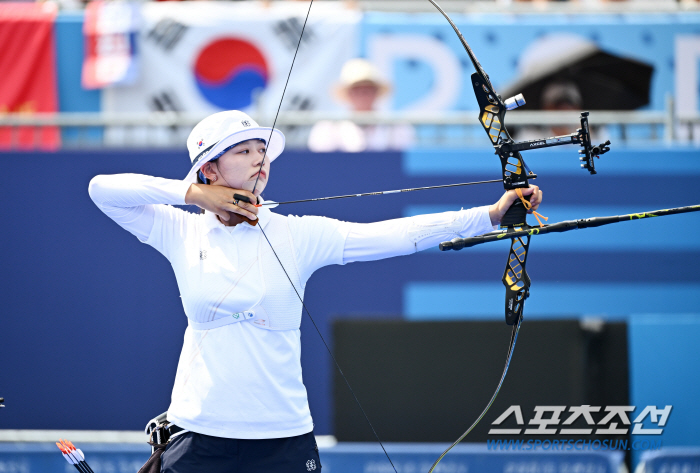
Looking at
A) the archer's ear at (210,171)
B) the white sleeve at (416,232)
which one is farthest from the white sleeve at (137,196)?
the white sleeve at (416,232)

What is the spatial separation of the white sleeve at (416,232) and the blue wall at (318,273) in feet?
5.84

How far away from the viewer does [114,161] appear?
3.90 meters

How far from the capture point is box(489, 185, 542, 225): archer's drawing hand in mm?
1944

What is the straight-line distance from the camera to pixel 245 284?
1.98m

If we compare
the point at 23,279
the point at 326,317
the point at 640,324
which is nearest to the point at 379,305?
the point at 326,317

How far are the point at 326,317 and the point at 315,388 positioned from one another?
0.37 m

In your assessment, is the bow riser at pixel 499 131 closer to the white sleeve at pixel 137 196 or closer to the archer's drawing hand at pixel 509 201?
the archer's drawing hand at pixel 509 201

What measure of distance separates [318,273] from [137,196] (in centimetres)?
185

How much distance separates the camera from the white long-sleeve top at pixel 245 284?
1.92 metres

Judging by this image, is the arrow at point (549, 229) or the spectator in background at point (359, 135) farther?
the spectator in background at point (359, 135)

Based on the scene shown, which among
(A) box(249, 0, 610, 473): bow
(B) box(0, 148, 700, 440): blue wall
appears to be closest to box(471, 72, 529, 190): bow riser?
(A) box(249, 0, 610, 473): bow

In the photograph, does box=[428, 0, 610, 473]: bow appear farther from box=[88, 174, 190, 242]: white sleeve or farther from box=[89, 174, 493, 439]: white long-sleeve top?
box=[88, 174, 190, 242]: white sleeve

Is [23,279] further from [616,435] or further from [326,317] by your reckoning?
[616,435]

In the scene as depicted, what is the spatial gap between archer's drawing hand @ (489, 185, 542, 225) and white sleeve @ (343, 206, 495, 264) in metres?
0.02
